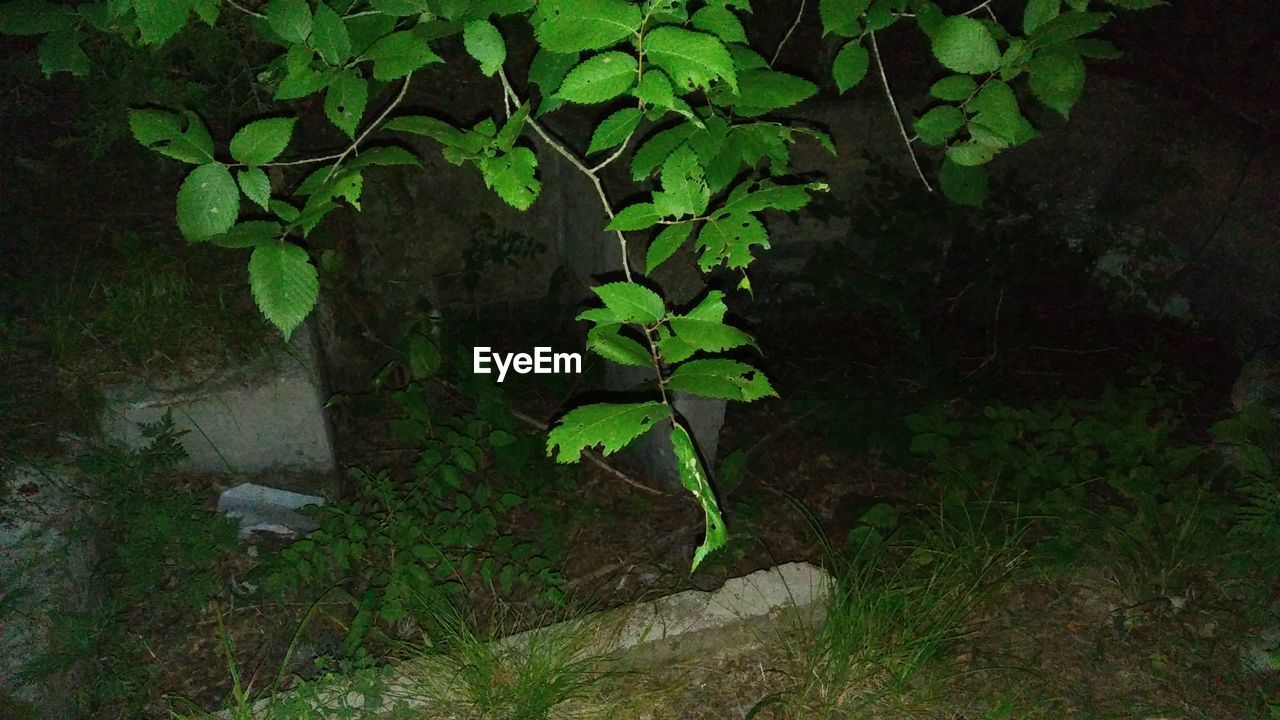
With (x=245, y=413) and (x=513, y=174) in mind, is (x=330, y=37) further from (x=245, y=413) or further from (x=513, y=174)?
(x=245, y=413)

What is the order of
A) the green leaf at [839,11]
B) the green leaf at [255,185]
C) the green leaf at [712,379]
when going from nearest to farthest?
the green leaf at [712,379], the green leaf at [255,185], the green leaf at [839,11]

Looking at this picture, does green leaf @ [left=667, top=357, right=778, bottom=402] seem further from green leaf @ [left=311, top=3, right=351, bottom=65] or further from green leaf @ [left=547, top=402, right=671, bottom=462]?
green leaf @ [left=311, top=3, right=351, bottom=65]

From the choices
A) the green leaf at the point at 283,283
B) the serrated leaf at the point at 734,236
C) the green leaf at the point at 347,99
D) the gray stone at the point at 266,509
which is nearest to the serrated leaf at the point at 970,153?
the serrated leaf at the point at 734,236

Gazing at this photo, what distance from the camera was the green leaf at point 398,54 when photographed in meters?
1.37

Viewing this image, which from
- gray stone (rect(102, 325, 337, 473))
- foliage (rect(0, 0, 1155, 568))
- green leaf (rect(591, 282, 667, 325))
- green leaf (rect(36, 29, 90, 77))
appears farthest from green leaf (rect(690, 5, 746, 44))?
gray stone (rect(102, 325, 337, 473))

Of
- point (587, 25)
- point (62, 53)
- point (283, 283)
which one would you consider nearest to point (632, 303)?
point (587, 25)

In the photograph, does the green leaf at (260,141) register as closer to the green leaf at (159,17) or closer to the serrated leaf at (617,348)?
the green leaf at (159,17)

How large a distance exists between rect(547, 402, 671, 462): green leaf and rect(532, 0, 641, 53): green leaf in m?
0.49

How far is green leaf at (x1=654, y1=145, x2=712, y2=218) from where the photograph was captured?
4.48 feet

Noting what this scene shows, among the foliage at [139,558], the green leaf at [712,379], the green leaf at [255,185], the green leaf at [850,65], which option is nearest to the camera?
the green leaf at [712,379]

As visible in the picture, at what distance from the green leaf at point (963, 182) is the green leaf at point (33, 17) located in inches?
67.1

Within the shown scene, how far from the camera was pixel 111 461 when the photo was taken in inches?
106

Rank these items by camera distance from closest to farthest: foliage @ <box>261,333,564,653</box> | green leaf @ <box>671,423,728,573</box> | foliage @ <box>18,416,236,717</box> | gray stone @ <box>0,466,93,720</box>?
1. green leaf @ <box>671,423,728,573</box>
2. gray stone @ <box>0,466,93,720</box>
3. foliage @ <box>18,416,236,717</box>
4. foliage @ <box>261,333,564,653</box>

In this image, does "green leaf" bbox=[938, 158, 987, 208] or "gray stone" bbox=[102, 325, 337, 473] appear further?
"gray stone" bbox=[102, 325, 337, 473]
